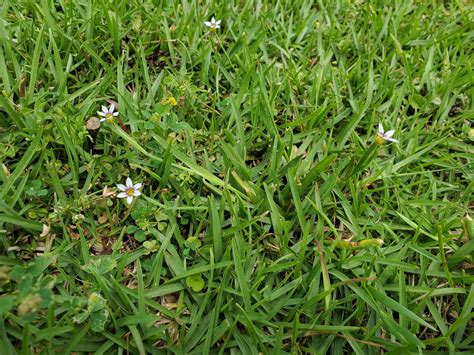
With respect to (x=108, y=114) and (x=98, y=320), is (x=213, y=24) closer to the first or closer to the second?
(x=108, y=114)

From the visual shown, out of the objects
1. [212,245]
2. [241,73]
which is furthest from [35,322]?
[241,73]

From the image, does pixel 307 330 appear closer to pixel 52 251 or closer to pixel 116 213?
pixel 116 213

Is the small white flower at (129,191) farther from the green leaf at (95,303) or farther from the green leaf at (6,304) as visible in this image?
the green leaf at (6,304)

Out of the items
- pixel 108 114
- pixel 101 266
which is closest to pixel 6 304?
pixel 101 266

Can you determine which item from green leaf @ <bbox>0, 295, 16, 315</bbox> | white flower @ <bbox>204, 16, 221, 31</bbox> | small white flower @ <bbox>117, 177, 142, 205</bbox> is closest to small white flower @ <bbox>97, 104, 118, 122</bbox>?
small white flower @ <bbox>117, 177, 142, 205</bbox>

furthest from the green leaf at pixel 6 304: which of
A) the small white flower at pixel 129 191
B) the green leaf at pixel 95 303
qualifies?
the small white flower at pixel 129 191

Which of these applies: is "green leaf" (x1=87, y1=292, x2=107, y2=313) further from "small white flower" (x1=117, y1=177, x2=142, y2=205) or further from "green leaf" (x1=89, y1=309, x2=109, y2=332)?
"small white flower" (x1=117, y1=177, x2=142, y2=205)
